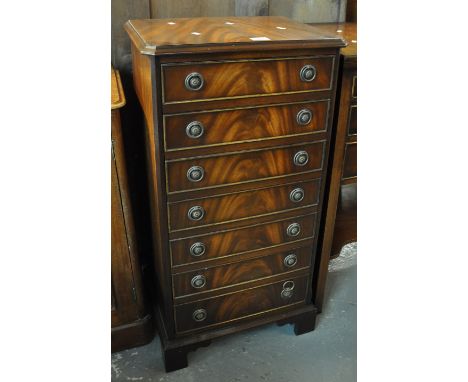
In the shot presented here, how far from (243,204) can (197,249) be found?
0.65ft

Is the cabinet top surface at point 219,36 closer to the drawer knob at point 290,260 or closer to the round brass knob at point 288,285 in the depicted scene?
the drawer knob at point 290,260

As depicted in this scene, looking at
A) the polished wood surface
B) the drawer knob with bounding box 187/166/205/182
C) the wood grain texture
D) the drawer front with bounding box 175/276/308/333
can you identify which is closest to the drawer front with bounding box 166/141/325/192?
the drawer knob with bounding box 187/166/205/182

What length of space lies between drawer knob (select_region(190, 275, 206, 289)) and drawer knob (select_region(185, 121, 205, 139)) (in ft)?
1.60

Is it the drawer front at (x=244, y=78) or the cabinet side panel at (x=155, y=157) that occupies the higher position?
the drawer front at (x=244, y=78)

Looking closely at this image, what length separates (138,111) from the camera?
156 cm

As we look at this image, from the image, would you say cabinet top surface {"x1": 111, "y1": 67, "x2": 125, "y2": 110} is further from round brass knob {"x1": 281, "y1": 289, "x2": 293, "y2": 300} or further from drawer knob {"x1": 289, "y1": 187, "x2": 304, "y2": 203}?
round brass knob {"x1": 281, "y1": 289, "x2": 293, "y2": 300}

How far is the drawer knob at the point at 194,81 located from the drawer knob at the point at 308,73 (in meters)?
0.28

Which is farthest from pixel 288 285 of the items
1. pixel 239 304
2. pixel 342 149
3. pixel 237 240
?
pixel 342 149

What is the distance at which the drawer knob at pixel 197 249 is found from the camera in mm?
1344

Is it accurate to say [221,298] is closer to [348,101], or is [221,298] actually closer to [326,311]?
[326,311]

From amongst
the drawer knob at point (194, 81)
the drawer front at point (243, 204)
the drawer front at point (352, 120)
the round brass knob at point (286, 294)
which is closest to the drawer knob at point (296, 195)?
the drawer front at point (243, 204)

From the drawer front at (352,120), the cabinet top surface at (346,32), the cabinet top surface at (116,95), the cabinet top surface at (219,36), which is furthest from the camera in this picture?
the drawer front at (352,120)
